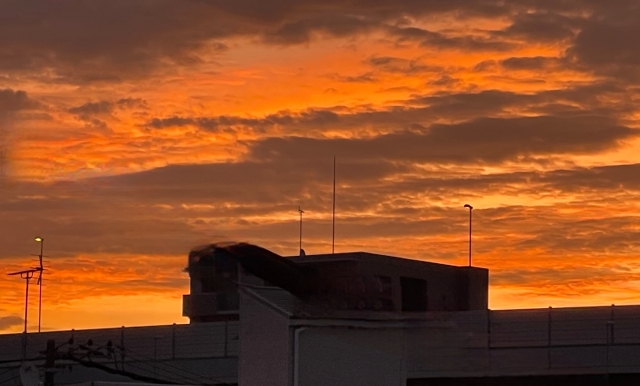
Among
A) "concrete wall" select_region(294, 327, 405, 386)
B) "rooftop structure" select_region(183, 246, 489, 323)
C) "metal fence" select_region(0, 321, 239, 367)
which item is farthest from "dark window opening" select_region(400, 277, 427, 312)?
"concrete wall" select_region(294, 327, 405, 386)

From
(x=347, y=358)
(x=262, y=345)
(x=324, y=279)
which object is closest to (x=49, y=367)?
(x=262, y=345)

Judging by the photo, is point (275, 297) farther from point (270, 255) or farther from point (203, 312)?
point (203, 312)

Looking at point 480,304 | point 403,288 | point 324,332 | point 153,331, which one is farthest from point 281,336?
point 480,304

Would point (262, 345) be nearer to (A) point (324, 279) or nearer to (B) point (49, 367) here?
(A) point (324, 279)

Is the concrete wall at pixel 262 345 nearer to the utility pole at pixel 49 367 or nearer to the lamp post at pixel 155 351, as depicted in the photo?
the utility pole at pixel 49 367

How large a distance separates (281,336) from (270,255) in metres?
4.15

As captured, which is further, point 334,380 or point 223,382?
point 223,382

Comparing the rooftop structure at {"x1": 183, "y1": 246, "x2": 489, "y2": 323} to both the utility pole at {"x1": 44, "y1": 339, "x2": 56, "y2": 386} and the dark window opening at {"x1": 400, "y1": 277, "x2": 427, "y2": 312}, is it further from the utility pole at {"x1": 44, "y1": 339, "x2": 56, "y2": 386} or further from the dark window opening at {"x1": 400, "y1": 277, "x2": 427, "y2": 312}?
the utility pole at {"x1": 44, "y1": 339, "x2": 56, "y2": 386}

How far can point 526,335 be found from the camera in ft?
181

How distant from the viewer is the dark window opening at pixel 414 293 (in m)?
83.1

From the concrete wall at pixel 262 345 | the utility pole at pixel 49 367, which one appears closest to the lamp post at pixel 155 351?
the utility pole at pixel 49 367

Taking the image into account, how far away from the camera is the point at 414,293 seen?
87.7 m

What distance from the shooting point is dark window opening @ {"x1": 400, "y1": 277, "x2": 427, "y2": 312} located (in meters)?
83.1

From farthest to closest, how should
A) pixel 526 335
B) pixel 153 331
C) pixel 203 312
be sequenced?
pixel 203 312 < pixel 153 331 < pixel 526 335
